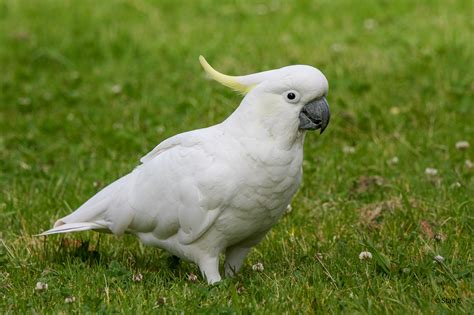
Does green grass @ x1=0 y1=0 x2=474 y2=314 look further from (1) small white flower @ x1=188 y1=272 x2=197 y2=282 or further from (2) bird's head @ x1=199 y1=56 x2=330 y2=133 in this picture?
(2) bird's head @ x1=199 y1=56 x2=330 y2=133

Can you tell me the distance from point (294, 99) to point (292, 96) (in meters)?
0.01

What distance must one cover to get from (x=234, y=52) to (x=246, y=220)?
376 cm

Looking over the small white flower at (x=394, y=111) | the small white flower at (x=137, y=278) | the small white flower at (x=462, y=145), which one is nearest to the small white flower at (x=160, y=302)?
the small white flower at (x=137, y=278)

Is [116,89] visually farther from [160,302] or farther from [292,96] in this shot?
[160,302]

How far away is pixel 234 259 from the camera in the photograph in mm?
3660

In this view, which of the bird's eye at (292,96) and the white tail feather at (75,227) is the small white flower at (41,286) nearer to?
the white tail feather at (75,227)

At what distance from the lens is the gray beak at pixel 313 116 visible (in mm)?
3240

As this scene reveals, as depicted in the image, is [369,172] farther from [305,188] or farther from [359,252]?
[359,252]

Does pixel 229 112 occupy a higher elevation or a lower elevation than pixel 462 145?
lower

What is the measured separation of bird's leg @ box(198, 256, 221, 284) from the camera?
3.45 meters

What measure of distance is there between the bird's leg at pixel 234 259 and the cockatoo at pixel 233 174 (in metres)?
0.01

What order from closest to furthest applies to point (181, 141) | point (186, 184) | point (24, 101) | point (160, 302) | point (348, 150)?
1. point (160, 302)
2. point (186, 184)
3. point (181, 141)
4. point (348, 150)
5. point (24, 101)

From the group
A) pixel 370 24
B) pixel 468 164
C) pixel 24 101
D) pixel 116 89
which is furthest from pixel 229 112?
pixel 370 24

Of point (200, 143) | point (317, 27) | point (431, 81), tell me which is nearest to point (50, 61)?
point (317, 27)
